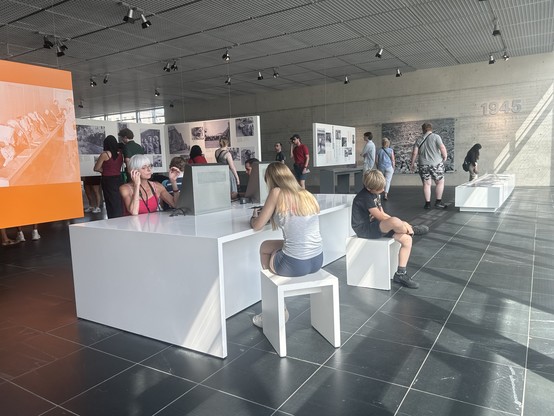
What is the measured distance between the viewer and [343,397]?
191cm

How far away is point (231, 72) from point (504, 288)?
942cm

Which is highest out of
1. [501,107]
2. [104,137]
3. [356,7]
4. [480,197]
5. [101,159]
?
[356,7]

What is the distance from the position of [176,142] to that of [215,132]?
4.46 feet

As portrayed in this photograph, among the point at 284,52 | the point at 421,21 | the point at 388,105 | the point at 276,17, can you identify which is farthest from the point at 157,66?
the point at 388,105

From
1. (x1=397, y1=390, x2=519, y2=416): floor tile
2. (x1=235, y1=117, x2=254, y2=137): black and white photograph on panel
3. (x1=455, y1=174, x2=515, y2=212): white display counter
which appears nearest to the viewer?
(x1=397, y1=390, x2=519, y2=416): floor tile

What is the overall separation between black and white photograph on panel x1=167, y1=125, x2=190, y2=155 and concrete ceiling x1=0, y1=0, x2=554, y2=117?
4.87 ft

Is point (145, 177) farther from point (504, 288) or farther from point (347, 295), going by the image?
point (504, 288)

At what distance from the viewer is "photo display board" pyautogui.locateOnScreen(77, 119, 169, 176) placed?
370 inches

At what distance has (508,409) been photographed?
5.80 ft

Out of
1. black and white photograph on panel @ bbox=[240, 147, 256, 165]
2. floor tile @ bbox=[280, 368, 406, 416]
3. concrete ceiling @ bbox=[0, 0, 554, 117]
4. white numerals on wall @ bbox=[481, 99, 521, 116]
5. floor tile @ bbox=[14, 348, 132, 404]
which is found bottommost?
floor tile @ bbox=[14, 348, 132, 404]

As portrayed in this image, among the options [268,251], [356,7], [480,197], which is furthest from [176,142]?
[268,251]

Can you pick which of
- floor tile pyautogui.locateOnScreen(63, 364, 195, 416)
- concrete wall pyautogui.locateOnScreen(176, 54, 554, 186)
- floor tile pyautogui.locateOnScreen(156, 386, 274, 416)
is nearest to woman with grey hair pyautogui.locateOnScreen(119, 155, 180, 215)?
floor tile pyautogui.locateOnScreen(63, 364, 195, 416)

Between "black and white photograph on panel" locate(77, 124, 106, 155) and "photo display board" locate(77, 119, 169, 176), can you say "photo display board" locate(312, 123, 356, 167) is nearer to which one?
"photo display board" locate(77, 119, 169, 176)

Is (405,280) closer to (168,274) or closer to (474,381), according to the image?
(474,381)
